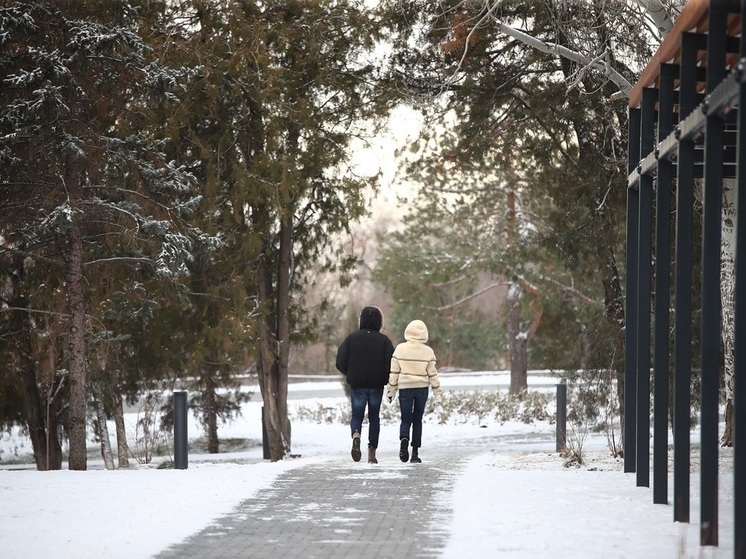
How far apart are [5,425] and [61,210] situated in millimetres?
9290

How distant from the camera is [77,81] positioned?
1275 centimetres

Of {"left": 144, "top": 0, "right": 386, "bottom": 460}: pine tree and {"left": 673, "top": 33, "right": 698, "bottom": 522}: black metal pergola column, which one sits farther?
{"left": 144, "top": 0, "right": 386, "bottom": 460}: pine tree

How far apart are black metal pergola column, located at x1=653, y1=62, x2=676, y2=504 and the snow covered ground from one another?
311mm

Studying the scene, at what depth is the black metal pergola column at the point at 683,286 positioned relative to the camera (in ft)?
22.9

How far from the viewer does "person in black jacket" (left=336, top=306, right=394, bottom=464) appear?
11.7 meters

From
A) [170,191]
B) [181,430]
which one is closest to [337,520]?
[181,430]

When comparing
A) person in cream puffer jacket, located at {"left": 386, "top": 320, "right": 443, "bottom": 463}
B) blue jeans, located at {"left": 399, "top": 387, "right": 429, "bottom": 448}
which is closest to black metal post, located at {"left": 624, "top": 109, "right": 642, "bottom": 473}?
person in cream puffer jacket, located at {"left": 386, "top": 320, "right": 443, "bottom": 463}

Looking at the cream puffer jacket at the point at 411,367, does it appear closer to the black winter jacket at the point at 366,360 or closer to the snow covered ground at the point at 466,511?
the black winter jacket at the point at 366,360

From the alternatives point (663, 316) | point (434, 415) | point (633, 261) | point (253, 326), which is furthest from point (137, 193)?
point (434, 415)

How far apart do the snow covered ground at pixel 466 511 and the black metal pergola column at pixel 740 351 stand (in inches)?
14.7

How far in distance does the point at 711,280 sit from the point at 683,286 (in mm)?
812

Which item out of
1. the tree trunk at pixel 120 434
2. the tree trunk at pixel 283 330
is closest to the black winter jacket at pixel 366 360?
the tree trunk at pixel 120 434

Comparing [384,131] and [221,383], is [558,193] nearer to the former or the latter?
[384,131]

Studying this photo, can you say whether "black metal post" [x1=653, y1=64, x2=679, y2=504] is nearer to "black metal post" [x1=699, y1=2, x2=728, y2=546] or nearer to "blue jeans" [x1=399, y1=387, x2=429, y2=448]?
"black metal post" [x1=699, y1=2, x2=728, y2=546]
